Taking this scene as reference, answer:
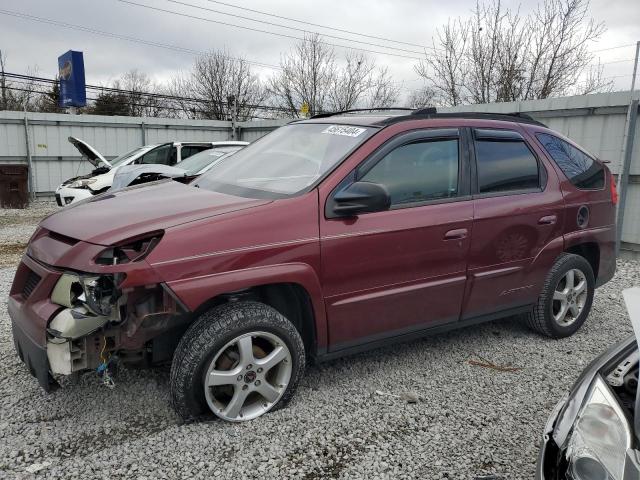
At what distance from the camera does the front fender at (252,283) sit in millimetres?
2566

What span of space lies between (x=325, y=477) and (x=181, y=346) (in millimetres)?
1001

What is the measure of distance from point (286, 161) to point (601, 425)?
7.92 feet

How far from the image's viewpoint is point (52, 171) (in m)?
15.0

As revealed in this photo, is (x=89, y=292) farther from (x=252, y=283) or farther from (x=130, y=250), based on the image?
(x=252, y=283)

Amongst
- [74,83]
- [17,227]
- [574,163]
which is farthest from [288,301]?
[74,83]

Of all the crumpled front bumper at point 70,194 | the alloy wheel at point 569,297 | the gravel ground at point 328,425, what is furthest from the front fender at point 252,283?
the crumpled front bumper at point 70,194

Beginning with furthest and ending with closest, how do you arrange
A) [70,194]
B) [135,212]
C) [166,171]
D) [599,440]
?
[70,194] → [166,171] → [135,212] → [599,440]

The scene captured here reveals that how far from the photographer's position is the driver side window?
10.6 ft

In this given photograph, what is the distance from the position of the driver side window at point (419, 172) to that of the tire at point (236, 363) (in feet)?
3.61

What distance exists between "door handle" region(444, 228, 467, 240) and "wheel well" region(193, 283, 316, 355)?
1065 mm

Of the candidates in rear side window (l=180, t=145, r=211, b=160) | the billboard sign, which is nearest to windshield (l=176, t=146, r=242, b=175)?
rear side window (l=180, t=145, r=211, b=160)

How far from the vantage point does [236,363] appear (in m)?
2.81

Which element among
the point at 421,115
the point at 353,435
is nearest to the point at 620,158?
the point at 421,115

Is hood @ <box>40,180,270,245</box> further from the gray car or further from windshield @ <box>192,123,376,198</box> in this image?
the gray car
